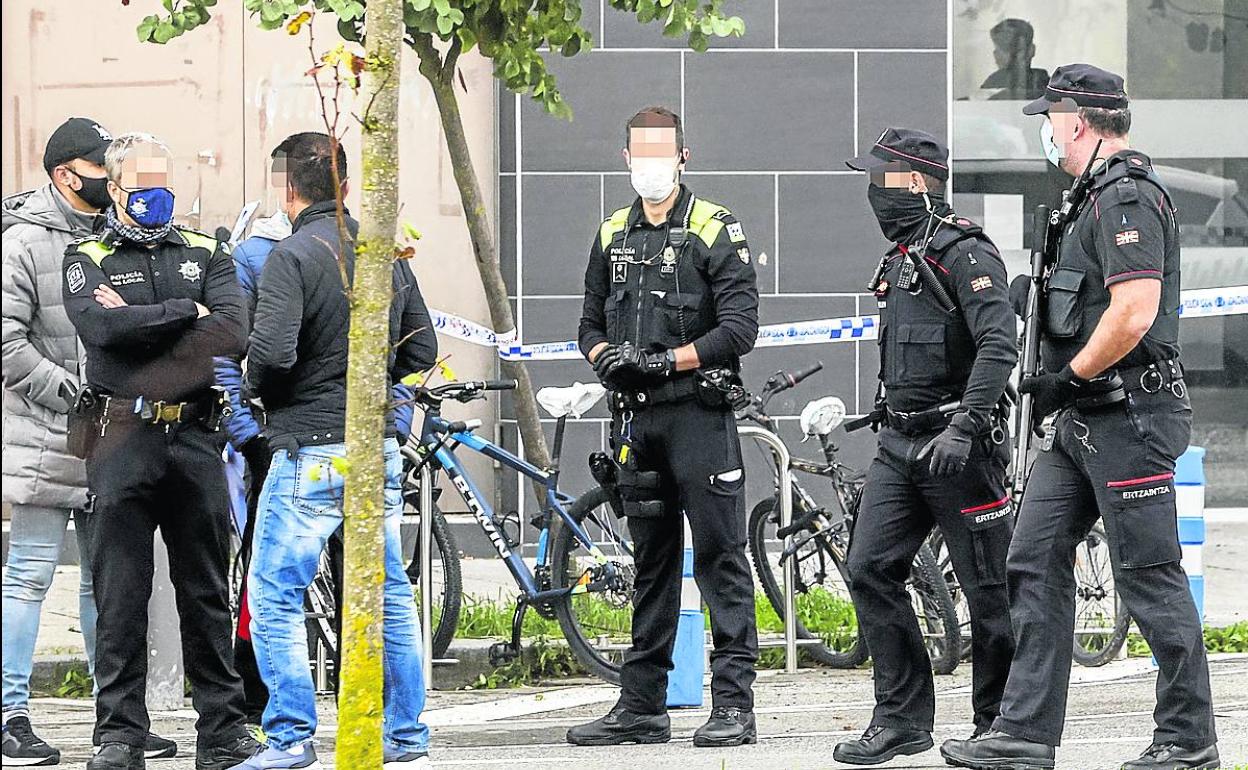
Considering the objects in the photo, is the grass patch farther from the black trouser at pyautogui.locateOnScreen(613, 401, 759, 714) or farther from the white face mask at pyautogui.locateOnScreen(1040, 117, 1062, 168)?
the white face mask at pyautogui.locateOnScreen(1040, 117, 1062, 168)

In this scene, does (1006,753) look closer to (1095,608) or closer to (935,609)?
(935,609)

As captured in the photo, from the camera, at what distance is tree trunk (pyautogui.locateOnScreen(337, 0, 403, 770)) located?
12.9ft

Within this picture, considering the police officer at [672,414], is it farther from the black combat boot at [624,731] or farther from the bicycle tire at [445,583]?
the bicycle tire at [445,583]

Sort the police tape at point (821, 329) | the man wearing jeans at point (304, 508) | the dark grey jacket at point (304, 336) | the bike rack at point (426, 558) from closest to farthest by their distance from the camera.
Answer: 1. the dark grey jacket at point (304, 336)
2. the man wearing jeans at point (304, 508)
3. the bike rack at point (426, 558)
4. the police tape at point (821, 329)

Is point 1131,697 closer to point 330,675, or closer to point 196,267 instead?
point 330,675

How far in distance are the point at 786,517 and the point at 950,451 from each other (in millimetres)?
2103

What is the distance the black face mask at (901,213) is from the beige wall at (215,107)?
15.9ft

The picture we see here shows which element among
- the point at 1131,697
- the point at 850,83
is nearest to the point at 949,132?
the point at 850,83

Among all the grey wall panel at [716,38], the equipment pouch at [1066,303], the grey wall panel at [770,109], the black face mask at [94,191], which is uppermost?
the grey wall panel at [716,38]

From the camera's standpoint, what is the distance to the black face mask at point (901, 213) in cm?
582

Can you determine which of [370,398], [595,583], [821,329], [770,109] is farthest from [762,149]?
[370,398]

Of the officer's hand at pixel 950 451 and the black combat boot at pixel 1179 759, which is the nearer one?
the black combat boot at pixel 1179 759

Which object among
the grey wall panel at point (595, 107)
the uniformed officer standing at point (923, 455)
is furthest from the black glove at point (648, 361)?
the grey wall panel at point (595, 107)

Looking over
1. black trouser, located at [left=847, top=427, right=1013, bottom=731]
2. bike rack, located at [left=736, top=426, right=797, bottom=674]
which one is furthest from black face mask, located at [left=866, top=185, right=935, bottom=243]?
bike rack, located at [left=736, top=426, right=797, bottom=674]
